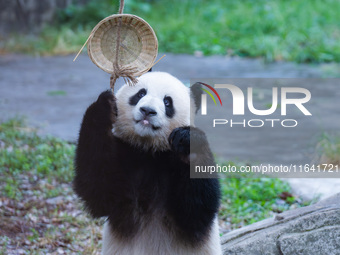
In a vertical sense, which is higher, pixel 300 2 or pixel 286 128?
pixel 300 2

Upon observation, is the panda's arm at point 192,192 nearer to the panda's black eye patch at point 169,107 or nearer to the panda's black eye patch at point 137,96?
the panda's black eye patch at point 169,107

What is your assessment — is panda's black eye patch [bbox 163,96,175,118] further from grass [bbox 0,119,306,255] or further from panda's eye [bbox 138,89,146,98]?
grass [bbox 0,119,306,255]

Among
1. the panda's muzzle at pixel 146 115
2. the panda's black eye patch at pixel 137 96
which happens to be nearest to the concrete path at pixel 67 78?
the panda's black eye patch at pixel 137 96

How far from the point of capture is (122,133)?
3100mm

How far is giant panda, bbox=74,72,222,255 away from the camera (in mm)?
2953

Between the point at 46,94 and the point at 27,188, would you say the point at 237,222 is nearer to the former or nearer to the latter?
the point at 27,188

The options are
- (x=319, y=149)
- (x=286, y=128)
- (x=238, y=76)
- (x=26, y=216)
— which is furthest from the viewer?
(x=238, y=76)

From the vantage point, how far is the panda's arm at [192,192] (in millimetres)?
2854

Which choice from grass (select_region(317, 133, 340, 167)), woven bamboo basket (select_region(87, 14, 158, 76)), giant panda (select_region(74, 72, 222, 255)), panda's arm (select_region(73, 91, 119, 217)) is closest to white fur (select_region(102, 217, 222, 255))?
giant panda (select_region(74, 72, 222, 255))

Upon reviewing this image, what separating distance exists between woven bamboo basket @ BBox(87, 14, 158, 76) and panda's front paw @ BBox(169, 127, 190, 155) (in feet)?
1.59

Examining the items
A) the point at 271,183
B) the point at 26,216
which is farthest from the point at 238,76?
the point at 26,216

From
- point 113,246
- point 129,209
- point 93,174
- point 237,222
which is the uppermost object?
point 93,174

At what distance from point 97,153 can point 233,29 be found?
1030cm

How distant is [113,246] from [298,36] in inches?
377
